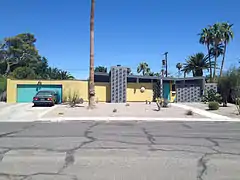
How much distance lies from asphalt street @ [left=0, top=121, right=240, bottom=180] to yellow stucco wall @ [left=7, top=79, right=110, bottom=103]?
78.9 feet

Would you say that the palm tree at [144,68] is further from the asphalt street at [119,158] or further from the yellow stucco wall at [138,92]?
the asphalt street at [119,158]

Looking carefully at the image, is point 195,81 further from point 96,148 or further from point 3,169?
point 3,169

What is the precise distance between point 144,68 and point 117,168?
87.1 metres

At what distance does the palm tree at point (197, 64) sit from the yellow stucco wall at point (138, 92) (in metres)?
19.6

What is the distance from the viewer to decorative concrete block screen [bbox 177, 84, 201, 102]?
38.2 m

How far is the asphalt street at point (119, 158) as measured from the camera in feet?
20.0

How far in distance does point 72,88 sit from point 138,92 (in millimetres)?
7793

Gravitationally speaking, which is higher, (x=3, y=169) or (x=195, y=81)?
(x=195, y=81)

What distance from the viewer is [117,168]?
21.6ft

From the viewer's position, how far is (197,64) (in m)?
54.8

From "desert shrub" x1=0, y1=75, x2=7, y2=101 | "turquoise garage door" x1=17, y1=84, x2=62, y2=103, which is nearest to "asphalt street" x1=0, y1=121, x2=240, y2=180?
"turquoise garage door" x1=17, y1=84, x2=62, y2=103

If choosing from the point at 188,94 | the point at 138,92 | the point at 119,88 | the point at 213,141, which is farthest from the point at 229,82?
the point at 213,141

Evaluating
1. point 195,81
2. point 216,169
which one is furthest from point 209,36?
point 216,169

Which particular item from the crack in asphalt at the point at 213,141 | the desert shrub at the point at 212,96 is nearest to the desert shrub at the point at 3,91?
the desert shrub at the point at 212,96
